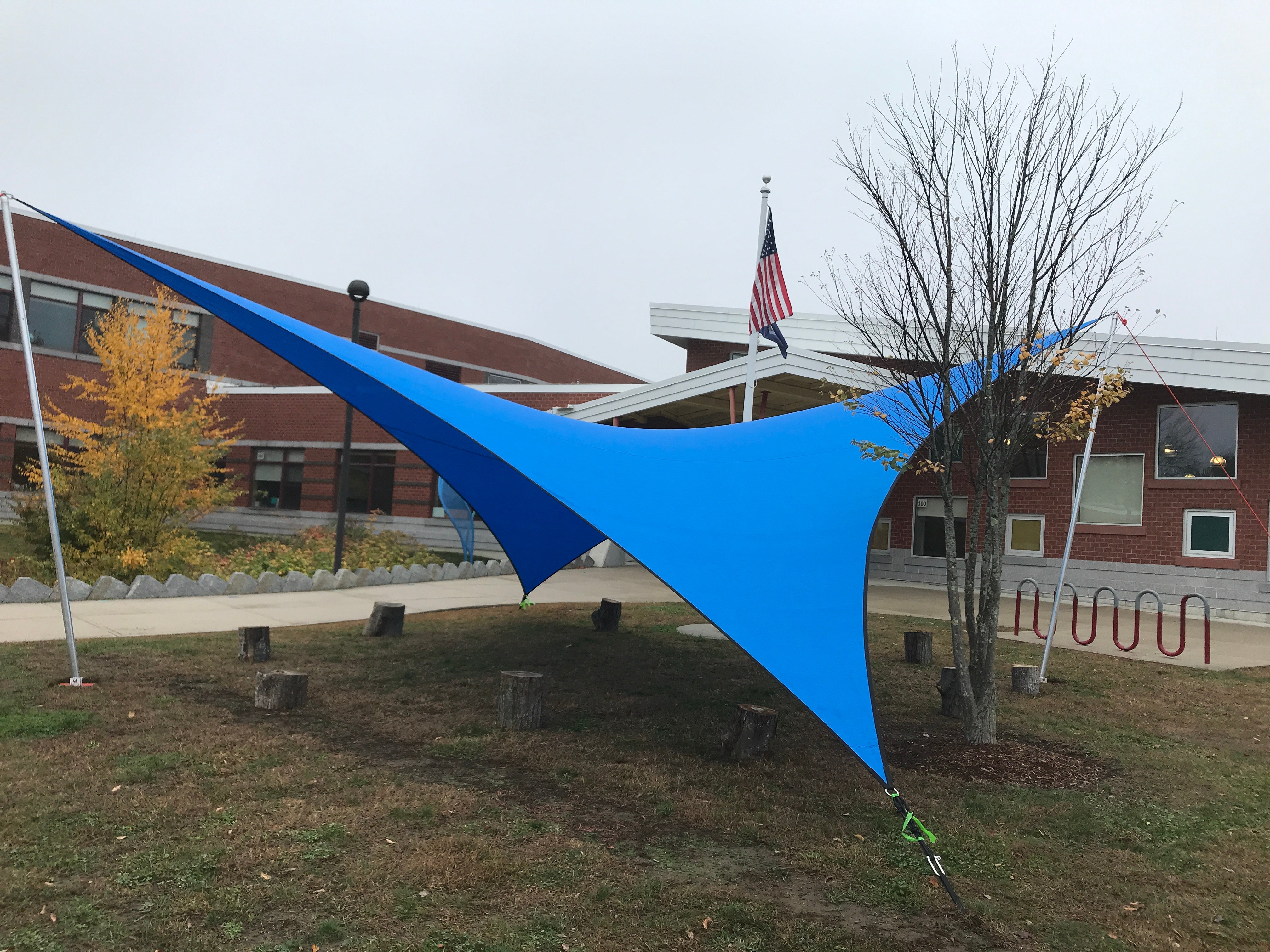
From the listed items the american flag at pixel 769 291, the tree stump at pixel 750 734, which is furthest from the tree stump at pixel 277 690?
the american flag at pixel 769 291

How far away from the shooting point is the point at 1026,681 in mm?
A: 7707

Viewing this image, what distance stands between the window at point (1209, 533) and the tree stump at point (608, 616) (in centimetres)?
1021

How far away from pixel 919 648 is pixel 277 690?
20.9ft

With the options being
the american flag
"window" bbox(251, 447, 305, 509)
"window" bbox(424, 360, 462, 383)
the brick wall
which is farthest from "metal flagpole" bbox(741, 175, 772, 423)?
"window" bbox(424, 360, 462, 383)

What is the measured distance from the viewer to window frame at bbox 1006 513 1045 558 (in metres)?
16.1

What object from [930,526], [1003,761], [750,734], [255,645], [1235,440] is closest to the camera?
[750,734]

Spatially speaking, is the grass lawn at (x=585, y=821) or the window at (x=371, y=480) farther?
the window at (x=371, y=480)

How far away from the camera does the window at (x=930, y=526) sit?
17.8m

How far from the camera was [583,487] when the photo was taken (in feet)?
18.0

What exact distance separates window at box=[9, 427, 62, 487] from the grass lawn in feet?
62.4

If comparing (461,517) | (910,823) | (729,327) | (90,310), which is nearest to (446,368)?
(90,310)

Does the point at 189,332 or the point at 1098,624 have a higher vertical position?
the point at 189,332

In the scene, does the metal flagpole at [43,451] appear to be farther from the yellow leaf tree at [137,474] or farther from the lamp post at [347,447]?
the lamp post at [347,447]

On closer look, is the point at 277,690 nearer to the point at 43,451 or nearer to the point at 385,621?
the point at 43,451
